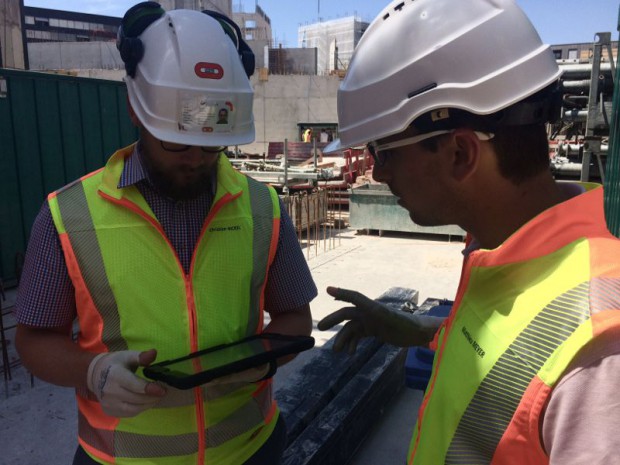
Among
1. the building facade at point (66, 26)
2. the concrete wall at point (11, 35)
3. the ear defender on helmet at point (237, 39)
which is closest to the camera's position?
the ear defender on helmet at point (237, 39)

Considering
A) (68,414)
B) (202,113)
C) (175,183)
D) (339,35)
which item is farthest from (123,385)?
(339,35)

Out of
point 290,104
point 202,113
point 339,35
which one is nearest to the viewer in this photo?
point 202,113

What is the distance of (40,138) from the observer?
711 centimetres

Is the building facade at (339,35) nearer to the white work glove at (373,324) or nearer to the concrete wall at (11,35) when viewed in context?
the concrete wall at (11,35)

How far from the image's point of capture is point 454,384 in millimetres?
1194

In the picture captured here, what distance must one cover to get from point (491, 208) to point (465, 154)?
0.15 m

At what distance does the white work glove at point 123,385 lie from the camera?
4.93 feet

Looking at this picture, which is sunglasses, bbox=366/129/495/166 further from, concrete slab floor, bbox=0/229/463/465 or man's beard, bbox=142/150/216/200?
concrete slab floor, bbox=0/229/463/465

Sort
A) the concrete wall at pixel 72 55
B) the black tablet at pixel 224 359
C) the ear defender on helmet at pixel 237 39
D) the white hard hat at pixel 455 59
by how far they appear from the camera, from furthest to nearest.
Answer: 1. the concrete wall at pixel 72 55
2. the ear defender on helmet at pixel 237 39
3. the black tablet at pixel 224 359
4. the white hard hat at pixel 455 59

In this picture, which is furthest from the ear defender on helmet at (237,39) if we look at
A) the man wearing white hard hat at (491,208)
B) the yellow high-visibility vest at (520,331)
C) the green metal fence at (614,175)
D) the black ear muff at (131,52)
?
the green metal fence at (614,175)

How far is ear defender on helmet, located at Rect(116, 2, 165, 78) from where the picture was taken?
173 cm

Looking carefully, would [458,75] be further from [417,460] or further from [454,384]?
[417,460]

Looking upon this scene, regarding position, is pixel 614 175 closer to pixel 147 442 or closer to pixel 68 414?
pixel 147 442

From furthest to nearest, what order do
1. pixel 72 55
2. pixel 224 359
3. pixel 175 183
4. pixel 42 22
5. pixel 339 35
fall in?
pixel 339 35 < pixel 42 22 < pixel 72 55 < pixel 175 183 < pixel 224 359
